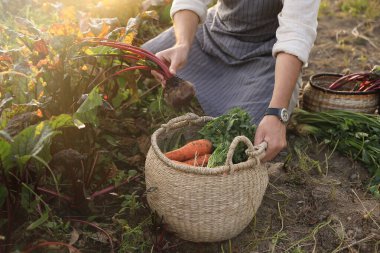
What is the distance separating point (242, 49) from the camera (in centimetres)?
269

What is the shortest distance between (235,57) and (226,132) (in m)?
0.77

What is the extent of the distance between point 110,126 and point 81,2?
1.26 meters

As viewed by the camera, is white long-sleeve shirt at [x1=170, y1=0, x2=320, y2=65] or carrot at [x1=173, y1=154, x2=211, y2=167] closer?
carrot at [x1=173, y1=154, x2=211, y2=167]

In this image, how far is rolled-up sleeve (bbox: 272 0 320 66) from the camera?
84.7 inches

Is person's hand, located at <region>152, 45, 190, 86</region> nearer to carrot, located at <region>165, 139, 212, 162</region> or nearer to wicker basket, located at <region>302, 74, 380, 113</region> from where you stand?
carrot, located at <region>165, 139, 212, 162</region>

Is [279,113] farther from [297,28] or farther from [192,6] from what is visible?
[192,6]

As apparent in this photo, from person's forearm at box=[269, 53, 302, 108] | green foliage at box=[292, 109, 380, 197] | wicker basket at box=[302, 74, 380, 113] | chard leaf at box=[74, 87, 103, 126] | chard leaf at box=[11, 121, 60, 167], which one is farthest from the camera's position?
wicker basket at box=[302, 74, 380, 113]

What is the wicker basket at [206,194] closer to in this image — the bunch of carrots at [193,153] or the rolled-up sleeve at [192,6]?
the bunch of carrots at [193,153]

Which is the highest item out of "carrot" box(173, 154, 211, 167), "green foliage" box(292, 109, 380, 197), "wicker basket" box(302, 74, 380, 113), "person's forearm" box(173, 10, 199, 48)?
"person's forearm" box(173, 10, 199, 48)

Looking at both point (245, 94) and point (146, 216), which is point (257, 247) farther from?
point (245, 94)

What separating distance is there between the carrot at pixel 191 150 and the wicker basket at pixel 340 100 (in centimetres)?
94

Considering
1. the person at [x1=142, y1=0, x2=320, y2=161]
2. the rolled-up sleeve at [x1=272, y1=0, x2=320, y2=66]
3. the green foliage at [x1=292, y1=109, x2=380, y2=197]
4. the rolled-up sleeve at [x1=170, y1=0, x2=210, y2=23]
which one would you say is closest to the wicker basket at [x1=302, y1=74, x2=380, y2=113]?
the green foliage at [x1=292, y1=109, x2=380, y2=197]

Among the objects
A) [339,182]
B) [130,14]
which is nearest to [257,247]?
[339,182]

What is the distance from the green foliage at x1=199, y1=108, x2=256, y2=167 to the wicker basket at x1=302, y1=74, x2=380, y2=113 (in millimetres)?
832
